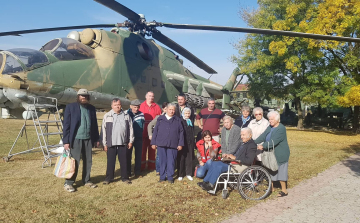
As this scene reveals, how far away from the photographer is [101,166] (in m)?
7.27

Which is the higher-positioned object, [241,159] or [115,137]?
[115,137]

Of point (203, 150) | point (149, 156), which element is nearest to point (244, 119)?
point (203, 150)

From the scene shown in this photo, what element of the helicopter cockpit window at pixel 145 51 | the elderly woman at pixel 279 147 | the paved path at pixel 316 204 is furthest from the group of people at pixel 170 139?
the helicopter cockpit window at pixel 145 51

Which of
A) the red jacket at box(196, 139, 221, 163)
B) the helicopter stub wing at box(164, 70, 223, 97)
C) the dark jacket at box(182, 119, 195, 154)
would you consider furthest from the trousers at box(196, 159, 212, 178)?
the helicopter stub wing at box(164, 70, 223, 97)

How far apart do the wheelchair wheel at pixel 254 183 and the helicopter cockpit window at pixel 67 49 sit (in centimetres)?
610

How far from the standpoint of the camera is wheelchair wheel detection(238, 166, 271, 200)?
4.89 m

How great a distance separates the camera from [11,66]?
7270 mm

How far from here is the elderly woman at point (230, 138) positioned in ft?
18.6

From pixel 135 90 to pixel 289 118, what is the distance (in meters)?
18.0

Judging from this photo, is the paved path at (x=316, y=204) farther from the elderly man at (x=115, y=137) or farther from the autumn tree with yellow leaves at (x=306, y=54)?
the autumn tree with yellow leaves at (x=306, y=54)

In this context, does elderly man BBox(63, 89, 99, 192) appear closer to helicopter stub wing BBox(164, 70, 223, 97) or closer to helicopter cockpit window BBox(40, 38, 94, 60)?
helicopter cockpit window BBox(40, 38, 94, 60)

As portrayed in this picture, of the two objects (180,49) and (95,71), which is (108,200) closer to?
(95,71)

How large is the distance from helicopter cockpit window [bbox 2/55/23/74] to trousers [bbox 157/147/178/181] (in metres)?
4.28

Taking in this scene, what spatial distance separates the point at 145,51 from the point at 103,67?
2088 millimetres
